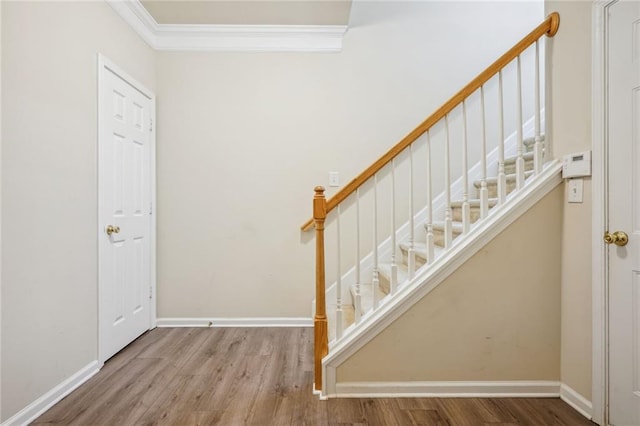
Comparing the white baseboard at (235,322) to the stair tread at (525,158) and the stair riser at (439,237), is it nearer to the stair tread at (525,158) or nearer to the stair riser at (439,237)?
the stair riser at (439,237)

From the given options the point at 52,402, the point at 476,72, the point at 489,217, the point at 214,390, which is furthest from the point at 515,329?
the point at 52,402

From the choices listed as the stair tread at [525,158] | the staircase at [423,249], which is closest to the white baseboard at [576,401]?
the staircase at [423,249]

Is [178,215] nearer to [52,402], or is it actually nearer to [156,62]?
[156,62]

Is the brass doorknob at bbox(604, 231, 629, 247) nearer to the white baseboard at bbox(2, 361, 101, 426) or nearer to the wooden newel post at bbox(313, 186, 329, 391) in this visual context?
the wooden newel post at bbox(313, 186, 329, 391)

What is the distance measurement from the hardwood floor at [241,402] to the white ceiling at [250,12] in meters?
2.59

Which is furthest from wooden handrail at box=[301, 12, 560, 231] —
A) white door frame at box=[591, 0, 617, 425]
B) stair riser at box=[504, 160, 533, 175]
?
stair riser at box=[504, 160, 533, 175]

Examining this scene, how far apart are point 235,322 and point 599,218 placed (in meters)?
2.61

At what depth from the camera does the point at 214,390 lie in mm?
1825

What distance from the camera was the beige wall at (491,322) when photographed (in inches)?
69.1

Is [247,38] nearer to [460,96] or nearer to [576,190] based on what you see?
[460,96]

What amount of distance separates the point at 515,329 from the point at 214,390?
1682 mm

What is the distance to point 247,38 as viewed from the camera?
283cm

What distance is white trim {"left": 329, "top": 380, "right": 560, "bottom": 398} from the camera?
1754mm

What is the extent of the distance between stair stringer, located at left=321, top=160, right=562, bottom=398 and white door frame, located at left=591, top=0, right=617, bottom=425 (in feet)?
0.76
